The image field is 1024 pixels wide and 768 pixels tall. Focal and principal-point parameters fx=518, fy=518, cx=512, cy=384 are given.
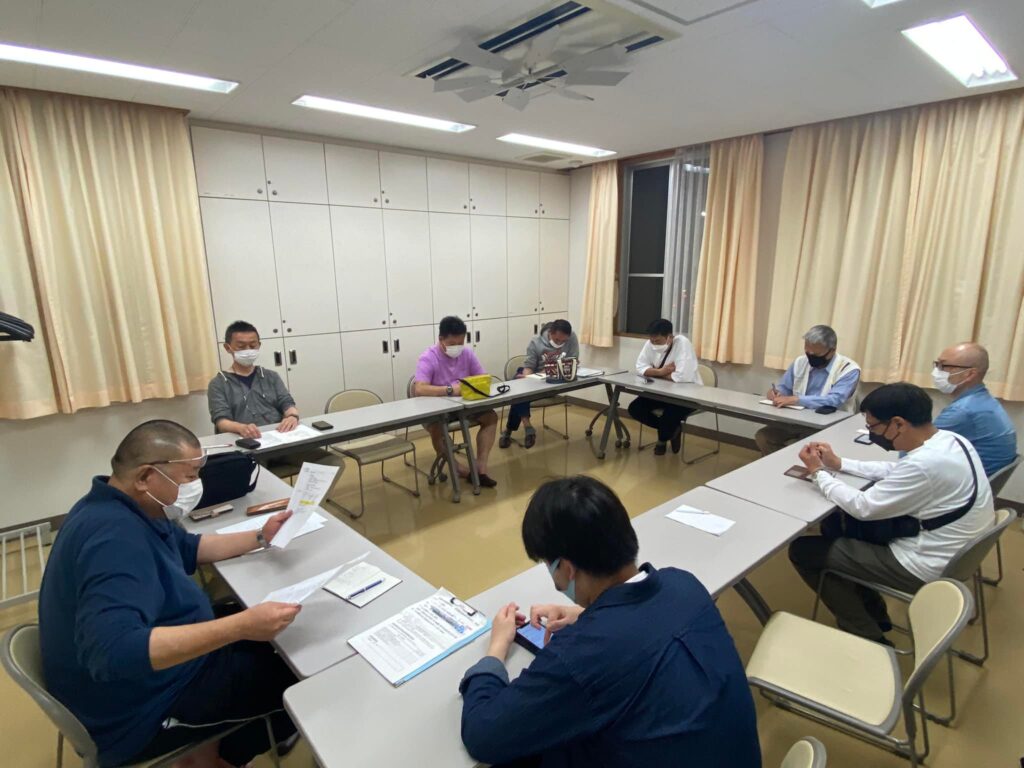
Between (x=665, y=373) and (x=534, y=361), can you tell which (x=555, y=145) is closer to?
(x=534, y=361)

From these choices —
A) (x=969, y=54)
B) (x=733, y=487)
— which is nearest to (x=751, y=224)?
(x=969, y=54)

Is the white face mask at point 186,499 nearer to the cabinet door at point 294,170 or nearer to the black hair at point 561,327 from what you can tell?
the cabinet door at point 294,170

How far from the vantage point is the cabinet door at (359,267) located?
15.1 ft

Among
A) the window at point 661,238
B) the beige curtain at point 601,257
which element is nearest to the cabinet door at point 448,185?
the beige curtain at point 601,257

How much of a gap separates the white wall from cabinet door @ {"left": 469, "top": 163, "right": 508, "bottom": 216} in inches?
42.6

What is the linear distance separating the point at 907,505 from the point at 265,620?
7.51 ft

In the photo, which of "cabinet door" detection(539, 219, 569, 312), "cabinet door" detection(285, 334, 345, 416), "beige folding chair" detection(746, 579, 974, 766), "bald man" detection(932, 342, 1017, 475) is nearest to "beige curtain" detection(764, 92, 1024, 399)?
"bald man" detection(932, 342, 1017, 475)

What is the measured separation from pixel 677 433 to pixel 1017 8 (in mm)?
3442

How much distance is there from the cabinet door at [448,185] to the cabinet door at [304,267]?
1087 millimetres

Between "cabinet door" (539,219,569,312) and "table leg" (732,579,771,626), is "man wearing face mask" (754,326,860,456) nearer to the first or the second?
"table leg" (732,579,771,626)

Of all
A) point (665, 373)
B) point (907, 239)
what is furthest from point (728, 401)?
point (907, 239)

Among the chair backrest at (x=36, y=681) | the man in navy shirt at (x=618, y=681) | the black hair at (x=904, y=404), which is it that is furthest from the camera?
the black hair at (x=904, y=404)

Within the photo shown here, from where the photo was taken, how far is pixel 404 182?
4.87 metres

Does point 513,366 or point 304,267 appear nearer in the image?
point 304,267
